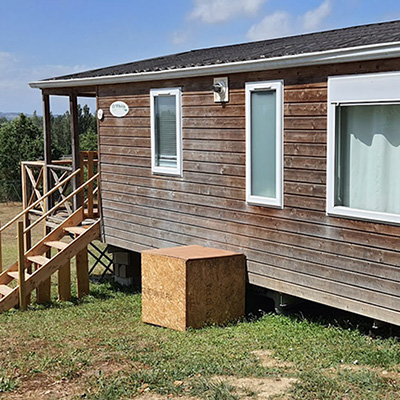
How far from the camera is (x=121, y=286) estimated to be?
488 inches

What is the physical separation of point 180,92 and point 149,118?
0.88 m

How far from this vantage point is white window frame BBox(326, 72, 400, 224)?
21.1 feet

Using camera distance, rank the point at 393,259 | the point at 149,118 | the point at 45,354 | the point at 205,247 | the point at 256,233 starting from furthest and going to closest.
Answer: the point at 149,118 < the point at 205,247 < the point at 256,233 < the point at 45,354 < the point at 393,259

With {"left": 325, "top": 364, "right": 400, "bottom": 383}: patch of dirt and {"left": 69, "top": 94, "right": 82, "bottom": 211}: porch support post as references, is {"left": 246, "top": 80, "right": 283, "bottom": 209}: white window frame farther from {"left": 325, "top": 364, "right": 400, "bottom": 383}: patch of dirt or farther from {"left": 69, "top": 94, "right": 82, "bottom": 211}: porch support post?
{"left": 69, "top": 94, "right": 82, "bottom": 211}: porch support post

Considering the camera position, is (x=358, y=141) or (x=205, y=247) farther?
(x=205, y=247)

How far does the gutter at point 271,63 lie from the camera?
6414 millimetres

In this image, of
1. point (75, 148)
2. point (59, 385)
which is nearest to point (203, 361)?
point (59, 385)

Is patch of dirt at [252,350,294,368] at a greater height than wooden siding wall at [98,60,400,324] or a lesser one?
lesser

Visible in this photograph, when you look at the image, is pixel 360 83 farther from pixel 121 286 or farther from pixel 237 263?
pixel 121 286

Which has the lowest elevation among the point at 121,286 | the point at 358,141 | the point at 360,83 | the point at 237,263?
the point at 121,286

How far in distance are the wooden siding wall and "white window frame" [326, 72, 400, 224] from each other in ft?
0.30

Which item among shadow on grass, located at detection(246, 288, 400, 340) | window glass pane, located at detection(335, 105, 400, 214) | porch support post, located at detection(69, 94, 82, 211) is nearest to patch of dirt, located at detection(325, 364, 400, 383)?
shadow on grass, located at detection(246, 288, 400, 340)

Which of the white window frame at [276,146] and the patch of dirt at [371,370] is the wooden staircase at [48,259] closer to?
the white window frame at [276,146]

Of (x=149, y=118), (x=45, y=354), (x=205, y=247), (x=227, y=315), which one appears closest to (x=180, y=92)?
(x=149, y=118)
